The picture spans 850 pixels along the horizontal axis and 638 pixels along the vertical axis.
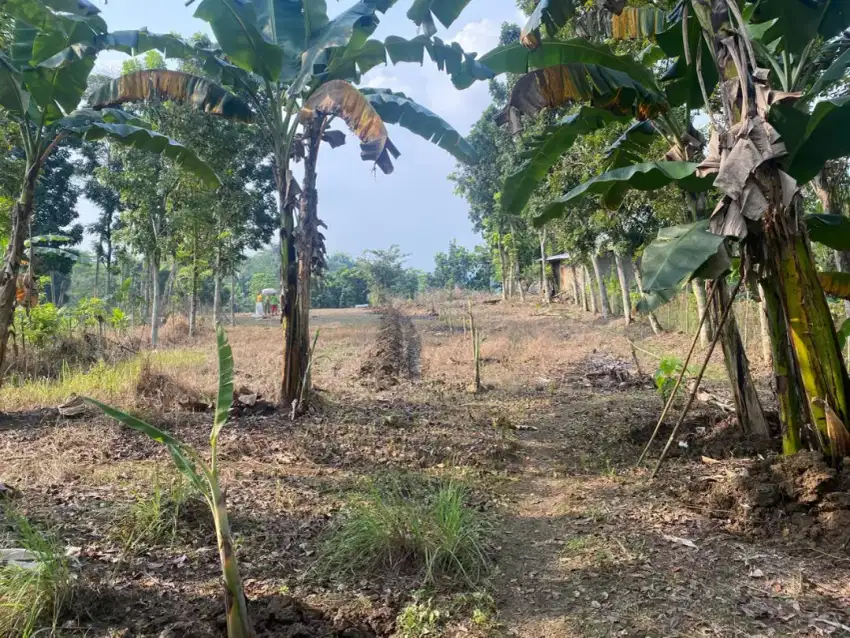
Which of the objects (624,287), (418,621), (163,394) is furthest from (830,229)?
(624,287)

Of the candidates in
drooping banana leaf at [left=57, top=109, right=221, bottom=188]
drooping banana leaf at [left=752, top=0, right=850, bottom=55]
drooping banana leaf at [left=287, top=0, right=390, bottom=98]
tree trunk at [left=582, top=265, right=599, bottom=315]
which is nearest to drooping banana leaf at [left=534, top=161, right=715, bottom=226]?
drooping banana leaf at [left=752, top=0, right=850, bottom=55]

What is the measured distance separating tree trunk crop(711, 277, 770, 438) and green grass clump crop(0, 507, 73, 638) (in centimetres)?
501

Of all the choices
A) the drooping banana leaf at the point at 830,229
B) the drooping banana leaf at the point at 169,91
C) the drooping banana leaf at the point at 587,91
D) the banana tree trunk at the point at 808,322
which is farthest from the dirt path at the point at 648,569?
the drooping banana leaf at the point at 169,91

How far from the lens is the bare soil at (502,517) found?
2.51 m

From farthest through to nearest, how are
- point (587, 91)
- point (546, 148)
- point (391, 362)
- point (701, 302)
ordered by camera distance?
point (391, 362)
point (701, 302)
point (546, 148)
point (587, 91)

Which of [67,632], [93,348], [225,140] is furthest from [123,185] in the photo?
[67,632]

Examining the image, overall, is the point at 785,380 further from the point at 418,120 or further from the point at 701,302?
the point at 701,302

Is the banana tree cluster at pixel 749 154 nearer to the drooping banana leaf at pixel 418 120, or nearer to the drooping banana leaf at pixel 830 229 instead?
the drooping banana leaf at pixel 830 229

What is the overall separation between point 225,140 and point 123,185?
312 centimetres

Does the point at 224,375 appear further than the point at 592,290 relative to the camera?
No

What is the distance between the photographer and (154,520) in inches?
127

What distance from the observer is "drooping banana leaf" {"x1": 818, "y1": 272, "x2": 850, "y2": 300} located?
14.0 feet

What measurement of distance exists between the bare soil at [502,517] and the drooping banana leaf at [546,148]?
9.08 feet

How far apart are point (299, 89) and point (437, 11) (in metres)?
1.87
